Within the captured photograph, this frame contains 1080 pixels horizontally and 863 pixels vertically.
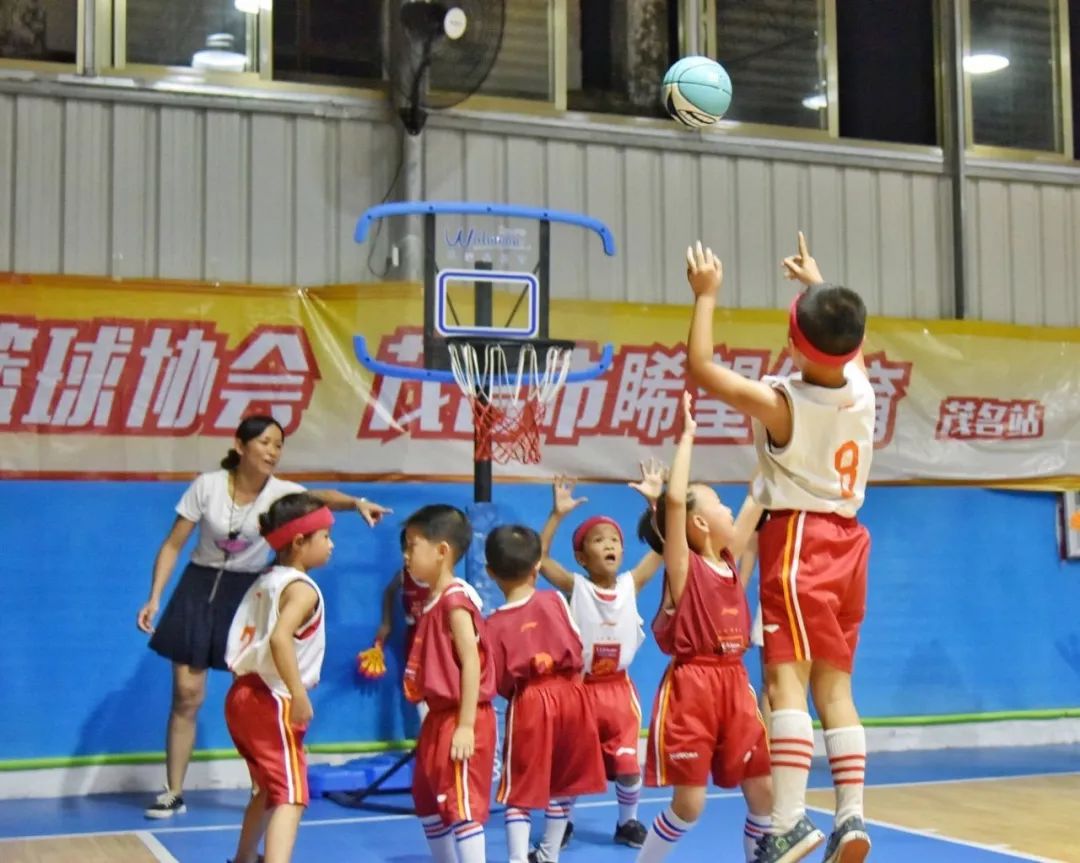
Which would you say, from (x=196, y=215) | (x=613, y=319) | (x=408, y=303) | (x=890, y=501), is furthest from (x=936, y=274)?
(x=196, y=215)

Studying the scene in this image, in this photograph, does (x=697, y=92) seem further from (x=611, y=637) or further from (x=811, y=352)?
(x=811, y=352)

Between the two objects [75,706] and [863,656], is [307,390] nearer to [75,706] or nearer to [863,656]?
[75,706]

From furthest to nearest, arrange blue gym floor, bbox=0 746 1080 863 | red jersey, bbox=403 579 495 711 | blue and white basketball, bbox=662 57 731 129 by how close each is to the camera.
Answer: blue and white basketball, bbox=662 57 731 129
blue gym floor, bbox=0 746 1080 863
red jersey, bbox=403 579 495 711

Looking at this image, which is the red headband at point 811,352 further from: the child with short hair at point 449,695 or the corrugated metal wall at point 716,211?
the corrugated metal wall at point 716,211

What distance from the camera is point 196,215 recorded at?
850 centimetres

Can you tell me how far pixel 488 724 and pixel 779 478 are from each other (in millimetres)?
1469

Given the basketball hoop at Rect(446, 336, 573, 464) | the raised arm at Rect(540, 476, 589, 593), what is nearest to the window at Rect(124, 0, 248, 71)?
the basketball hoop at Rect(446, 336, 573, 464)

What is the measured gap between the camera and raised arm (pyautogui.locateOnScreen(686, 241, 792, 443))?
167 inches

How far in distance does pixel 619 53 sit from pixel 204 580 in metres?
4.55

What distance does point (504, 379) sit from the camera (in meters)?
7.31

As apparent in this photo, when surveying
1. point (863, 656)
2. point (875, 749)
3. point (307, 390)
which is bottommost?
point (875, 749)

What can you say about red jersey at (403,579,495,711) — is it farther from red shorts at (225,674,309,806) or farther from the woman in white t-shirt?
the woman in white t-shirt

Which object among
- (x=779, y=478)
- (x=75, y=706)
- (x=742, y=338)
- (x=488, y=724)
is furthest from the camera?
(x=742, y=338)

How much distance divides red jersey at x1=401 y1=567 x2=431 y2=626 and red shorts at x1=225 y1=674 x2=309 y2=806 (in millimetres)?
2808
